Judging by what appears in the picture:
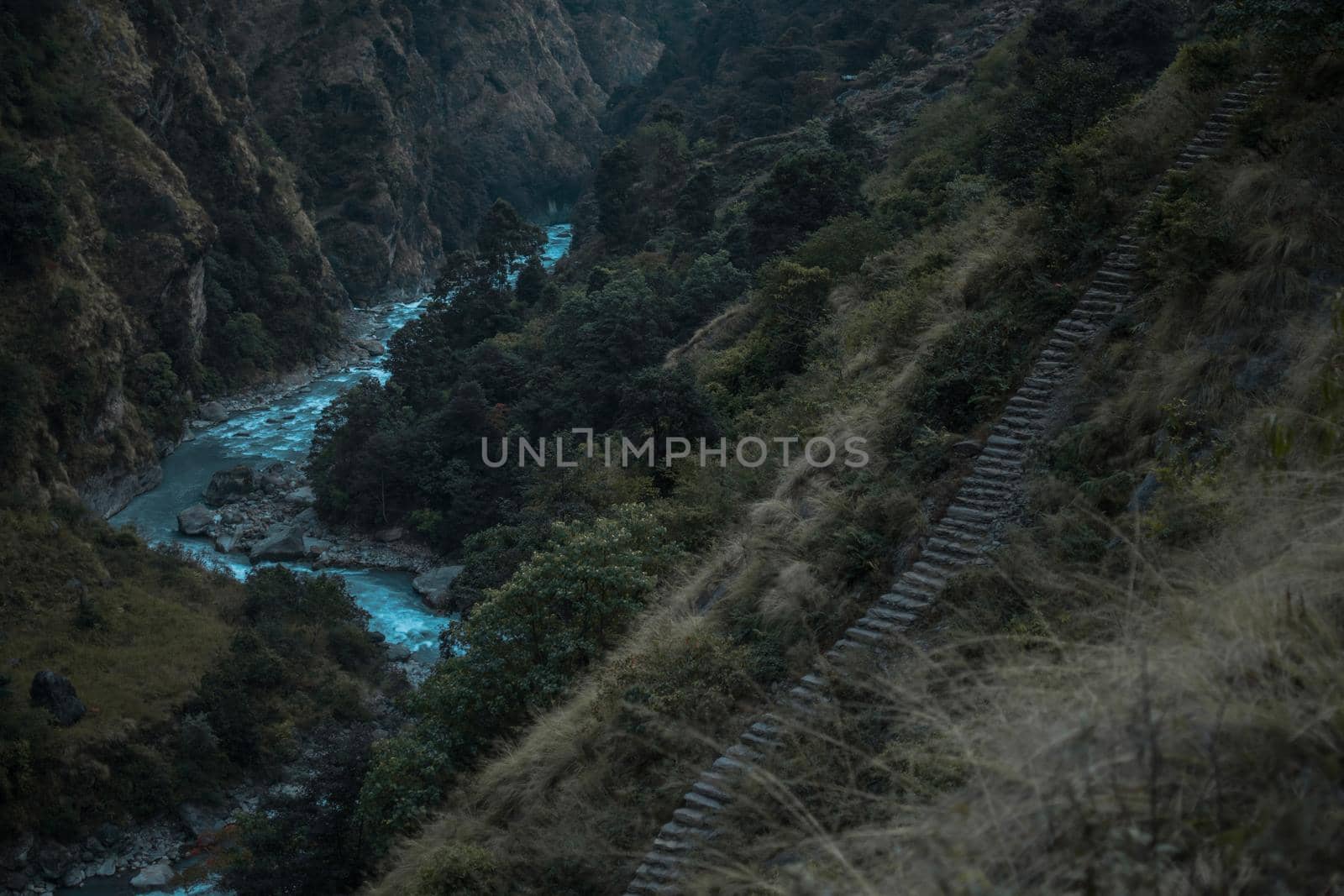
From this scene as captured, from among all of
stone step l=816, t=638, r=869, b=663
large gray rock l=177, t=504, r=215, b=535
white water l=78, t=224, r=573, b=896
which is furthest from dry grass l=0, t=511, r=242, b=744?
stone step l=816, t=638, r=869, b=663

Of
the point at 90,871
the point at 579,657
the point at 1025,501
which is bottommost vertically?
the point at 90,871

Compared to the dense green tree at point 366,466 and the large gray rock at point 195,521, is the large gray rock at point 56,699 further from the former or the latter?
the dense green tree at point 366,466

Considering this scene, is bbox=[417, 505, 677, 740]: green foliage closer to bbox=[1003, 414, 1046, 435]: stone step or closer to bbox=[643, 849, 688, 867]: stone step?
bbox=[643, 849, 688, 867]: stone step

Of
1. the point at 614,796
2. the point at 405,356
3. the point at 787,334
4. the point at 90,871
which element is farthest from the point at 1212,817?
the point at 405,356

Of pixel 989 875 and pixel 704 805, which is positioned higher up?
pixel 989 875

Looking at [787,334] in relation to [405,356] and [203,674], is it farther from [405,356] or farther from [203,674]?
[405,356]
